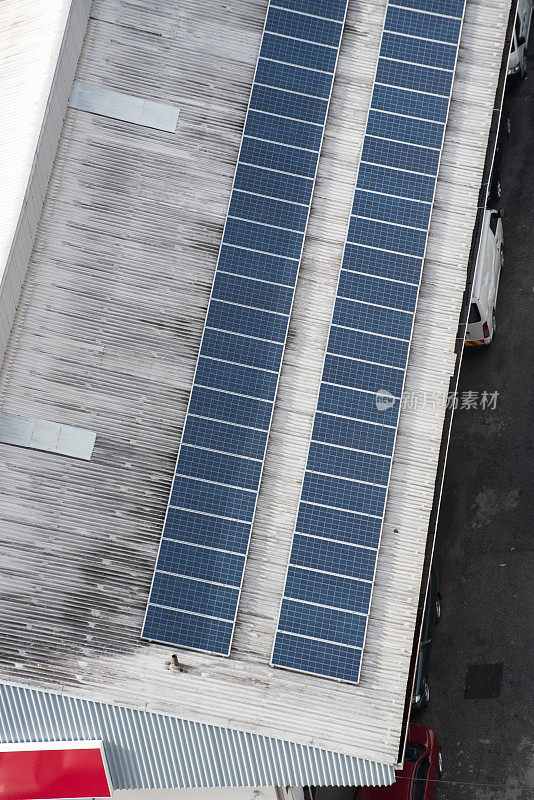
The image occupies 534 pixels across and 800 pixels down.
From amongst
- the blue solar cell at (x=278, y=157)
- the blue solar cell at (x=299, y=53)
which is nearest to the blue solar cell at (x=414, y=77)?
the blue solar cell at (x=299, y=53)

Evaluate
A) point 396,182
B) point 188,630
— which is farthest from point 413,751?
point 396,182

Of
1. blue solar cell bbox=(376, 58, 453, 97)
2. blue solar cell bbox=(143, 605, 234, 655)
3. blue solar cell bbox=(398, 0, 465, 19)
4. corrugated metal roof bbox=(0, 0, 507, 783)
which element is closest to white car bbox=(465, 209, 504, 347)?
corrugated metal roof bbox=(0, 0, 507, 783)

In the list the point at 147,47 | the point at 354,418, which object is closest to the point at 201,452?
the point at 354,418

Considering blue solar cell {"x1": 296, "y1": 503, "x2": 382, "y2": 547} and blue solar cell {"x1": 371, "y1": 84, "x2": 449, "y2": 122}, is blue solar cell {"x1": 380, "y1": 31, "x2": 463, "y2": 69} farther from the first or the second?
blue solar cell {"x1": 296, "y1": 503, "x2": 382, "y2": 547}

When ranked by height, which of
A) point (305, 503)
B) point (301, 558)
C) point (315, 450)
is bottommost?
point (301, 558)

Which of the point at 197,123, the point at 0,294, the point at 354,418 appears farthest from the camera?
the point at 197,123

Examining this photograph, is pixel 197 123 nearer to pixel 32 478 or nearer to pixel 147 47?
pixel 147 47

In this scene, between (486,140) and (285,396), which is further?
(486,140)

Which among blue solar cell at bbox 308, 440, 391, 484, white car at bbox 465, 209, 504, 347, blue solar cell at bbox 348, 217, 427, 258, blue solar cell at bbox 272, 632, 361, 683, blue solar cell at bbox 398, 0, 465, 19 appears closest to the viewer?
blue solar cell at bbox 272, 632, 361, 683
